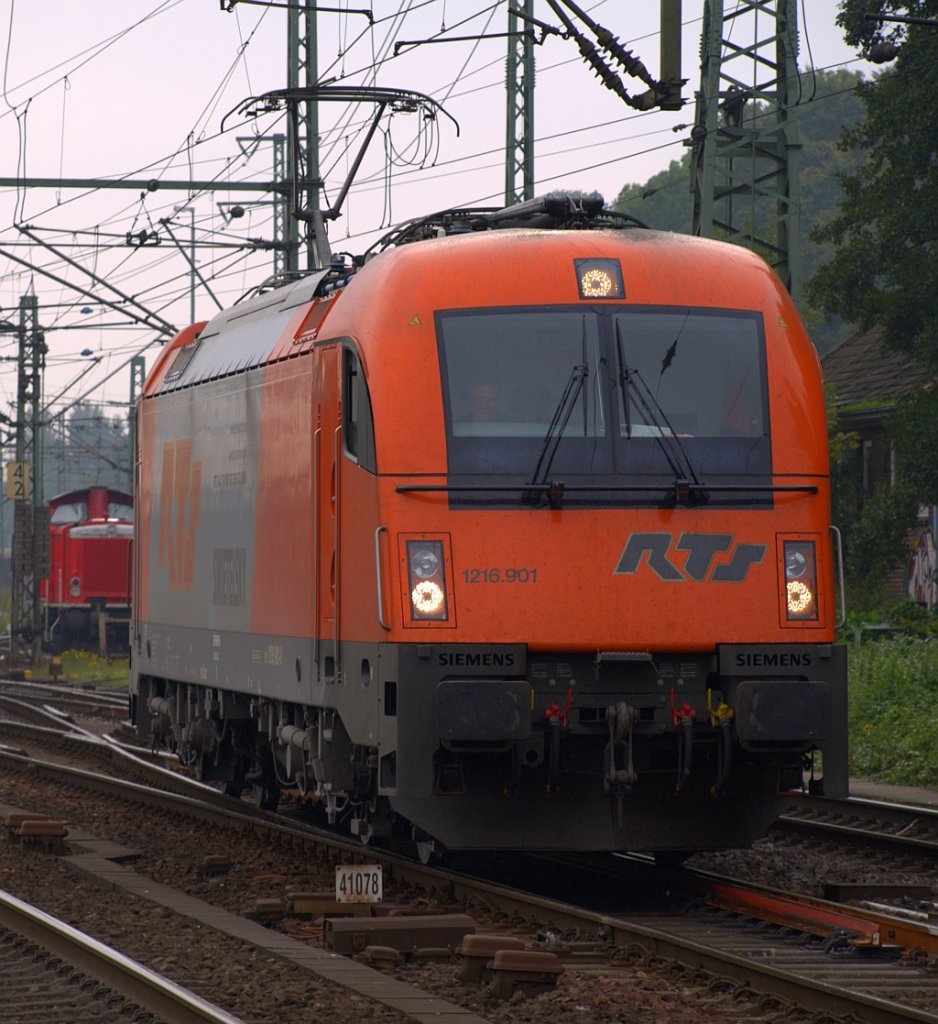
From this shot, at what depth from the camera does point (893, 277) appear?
91.1 feet

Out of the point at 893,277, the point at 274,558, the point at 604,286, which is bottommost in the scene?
the point at 274,558

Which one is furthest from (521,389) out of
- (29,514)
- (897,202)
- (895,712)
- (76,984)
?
(29,514)

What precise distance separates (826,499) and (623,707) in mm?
1604

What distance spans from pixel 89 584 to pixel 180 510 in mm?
30567

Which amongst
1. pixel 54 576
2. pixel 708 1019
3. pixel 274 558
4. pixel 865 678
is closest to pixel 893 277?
pixel 865 678

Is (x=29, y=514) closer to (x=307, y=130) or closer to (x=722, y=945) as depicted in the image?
(x=307, y=130)

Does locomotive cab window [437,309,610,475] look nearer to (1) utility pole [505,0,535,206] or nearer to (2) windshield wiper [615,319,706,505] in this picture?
(2) windshield wiper [615,319,706,505]

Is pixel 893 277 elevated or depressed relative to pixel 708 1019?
elevated

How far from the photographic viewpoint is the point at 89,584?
45.1 m

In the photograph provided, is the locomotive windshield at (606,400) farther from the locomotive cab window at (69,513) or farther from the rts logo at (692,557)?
the locomotive cab window at (69,513)

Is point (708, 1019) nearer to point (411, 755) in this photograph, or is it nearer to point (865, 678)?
point (411, 755)

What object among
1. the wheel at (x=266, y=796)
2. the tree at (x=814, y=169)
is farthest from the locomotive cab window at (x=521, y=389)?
the tree at (x=814, y=169)

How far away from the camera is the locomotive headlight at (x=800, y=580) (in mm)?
10070

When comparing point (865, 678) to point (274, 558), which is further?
point (865, 678)
